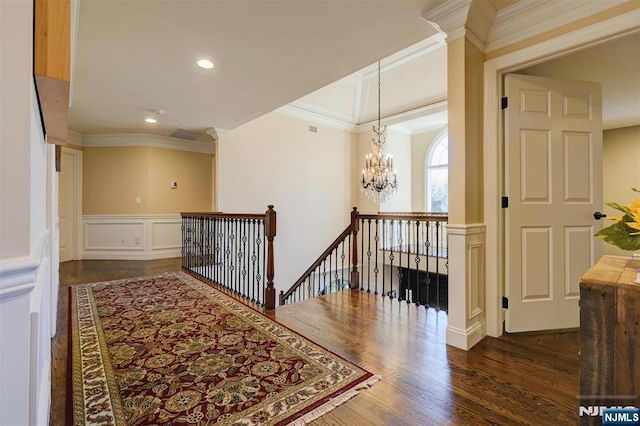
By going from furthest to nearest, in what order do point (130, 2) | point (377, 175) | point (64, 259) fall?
point (64, 259) < point (377, 175) < point (130, 2)

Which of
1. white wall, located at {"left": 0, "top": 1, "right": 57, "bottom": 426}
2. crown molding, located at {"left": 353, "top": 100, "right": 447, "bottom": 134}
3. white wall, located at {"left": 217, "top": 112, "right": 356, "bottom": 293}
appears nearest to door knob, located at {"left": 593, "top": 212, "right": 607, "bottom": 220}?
crown molding, located at {"left": 353, "top": 100, "right": 447, "bottom": 134}

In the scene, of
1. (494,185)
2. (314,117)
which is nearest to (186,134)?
(314,117)

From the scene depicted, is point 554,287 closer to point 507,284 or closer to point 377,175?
point 507,284

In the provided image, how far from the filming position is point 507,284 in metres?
2.38

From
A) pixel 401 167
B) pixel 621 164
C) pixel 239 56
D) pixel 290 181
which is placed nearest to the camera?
pixel 239 56

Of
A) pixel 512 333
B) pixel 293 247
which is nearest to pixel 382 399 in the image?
pixel 512 333

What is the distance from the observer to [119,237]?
577 centimetres

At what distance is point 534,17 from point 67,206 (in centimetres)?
718

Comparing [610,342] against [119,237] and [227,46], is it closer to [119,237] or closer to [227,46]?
[227,46]

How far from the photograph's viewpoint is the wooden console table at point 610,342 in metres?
1.00

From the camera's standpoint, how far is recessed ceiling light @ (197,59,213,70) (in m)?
2.85

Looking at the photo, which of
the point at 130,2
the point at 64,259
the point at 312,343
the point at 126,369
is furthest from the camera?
the point at 64,259

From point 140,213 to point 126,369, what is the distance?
15.3 ft

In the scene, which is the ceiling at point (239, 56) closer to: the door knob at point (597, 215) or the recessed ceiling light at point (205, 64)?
the recessed ceiling light at point (205, 64)
